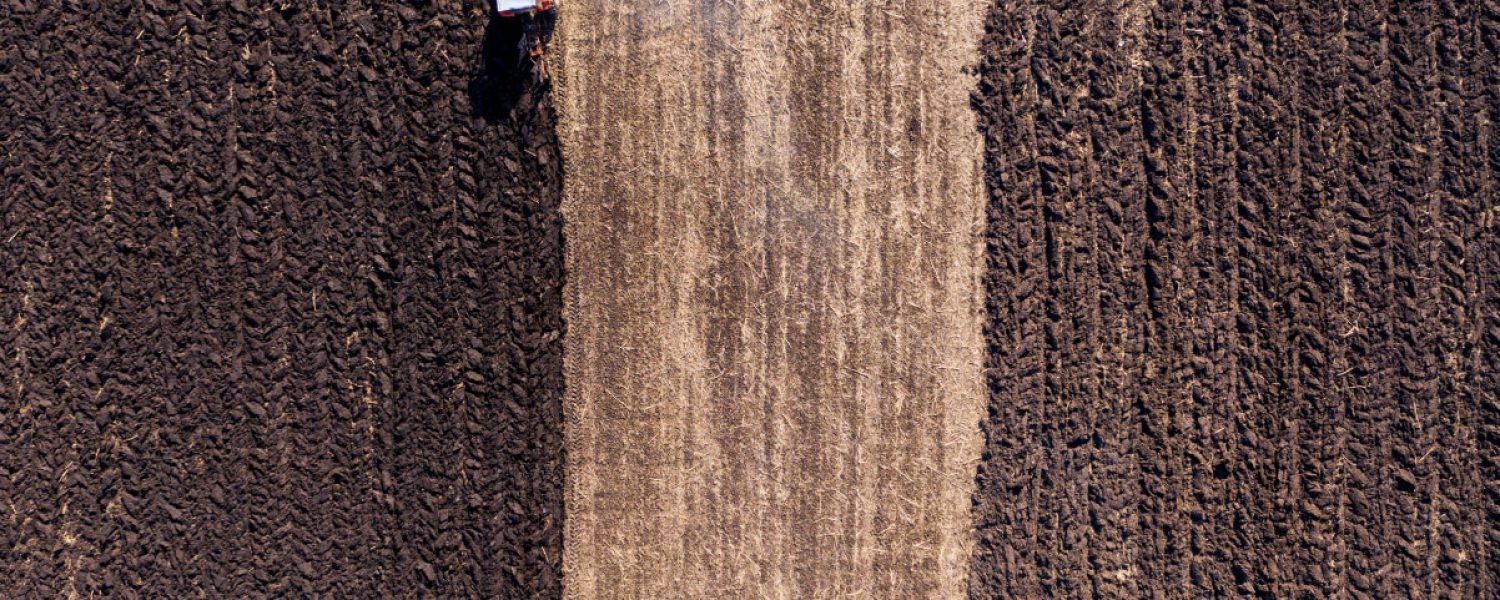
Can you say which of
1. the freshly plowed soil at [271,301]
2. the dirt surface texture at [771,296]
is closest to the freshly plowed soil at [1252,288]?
the dirt surface texture at [771,296]

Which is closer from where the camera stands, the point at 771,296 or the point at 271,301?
the point at 271,301

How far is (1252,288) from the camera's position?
6.18m

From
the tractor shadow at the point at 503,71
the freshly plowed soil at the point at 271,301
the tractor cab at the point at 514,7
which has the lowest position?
the freshly plowed soil at the point at 271,301

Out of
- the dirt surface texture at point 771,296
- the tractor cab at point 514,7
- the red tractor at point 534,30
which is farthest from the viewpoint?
the dirt surface texture at point 771,296

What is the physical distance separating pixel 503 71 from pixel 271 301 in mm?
2270

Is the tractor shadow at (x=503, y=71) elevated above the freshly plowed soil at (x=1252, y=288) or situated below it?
above

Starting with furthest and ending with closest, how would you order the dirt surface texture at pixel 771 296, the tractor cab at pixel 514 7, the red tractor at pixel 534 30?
the dirt surface texture at pixel 771 296 → the red tractor at pixel 534 30 → the tractor cab at pixel 514 7

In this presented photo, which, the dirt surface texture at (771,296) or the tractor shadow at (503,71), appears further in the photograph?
the dirt surface texture at (771,296)

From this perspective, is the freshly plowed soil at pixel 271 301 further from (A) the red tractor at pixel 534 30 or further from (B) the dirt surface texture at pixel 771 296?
(B) the dirt surface texture at pixel 771 296

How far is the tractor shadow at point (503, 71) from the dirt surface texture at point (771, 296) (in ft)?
0.78

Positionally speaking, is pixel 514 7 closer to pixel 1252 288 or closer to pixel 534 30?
pixel 534 30

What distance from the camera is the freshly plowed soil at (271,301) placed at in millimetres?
6086

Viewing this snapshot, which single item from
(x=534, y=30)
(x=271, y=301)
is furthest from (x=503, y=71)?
(x=271, y=301)

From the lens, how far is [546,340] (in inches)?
249
